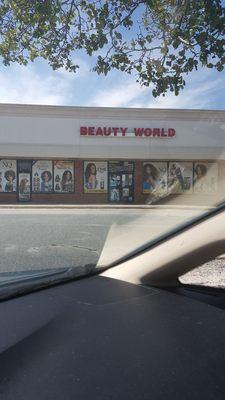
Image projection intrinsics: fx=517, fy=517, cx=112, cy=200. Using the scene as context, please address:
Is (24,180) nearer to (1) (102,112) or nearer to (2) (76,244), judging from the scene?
(1) (102,112)

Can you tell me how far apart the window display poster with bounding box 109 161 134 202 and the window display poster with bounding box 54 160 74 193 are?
7.37 feet

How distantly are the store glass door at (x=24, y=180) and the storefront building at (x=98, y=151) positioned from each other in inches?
2.1

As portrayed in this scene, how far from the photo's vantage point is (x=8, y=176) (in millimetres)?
28203

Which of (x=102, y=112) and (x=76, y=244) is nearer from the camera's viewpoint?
(x=76, y=244)

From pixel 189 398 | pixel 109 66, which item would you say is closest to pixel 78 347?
pixel 189 398

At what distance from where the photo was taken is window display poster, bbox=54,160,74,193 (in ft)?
94.0

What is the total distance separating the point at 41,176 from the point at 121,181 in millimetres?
4473

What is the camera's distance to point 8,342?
1.68m

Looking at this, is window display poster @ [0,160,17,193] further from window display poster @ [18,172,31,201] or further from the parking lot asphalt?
the parking lot asphalt

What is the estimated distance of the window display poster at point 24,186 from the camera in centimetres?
2823

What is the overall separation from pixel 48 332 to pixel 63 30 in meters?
7.00

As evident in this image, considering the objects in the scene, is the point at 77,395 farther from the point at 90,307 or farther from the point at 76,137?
the point at 76,137

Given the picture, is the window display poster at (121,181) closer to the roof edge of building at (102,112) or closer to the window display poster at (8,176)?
the roof edge of building at (102,112)

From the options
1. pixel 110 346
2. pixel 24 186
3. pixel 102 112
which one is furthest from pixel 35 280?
pixel 102 112
